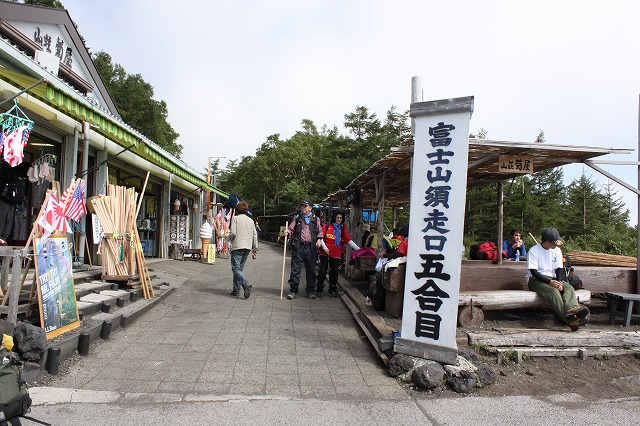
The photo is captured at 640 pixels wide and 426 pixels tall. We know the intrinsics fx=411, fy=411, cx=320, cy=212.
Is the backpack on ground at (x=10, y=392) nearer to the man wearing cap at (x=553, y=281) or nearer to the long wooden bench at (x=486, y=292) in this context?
the long wooden bench at (x=486, y=292)

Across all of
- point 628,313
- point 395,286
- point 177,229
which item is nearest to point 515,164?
point 395,286

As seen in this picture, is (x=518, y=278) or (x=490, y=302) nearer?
(x=490, y=302)

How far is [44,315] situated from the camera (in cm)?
432

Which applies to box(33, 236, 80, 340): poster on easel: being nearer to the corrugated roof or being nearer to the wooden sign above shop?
the corrugated roof

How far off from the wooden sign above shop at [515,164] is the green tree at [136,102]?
94.1 ft

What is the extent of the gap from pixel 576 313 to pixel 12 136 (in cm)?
752

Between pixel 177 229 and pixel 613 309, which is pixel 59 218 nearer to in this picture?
pixel 613 309

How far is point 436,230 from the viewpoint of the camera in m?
4.52

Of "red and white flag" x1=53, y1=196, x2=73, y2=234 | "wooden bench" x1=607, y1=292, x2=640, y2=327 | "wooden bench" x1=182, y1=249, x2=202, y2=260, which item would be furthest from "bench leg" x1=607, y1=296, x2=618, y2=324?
"wooden bench" x1=182, y1=249, x2=202, y2=260

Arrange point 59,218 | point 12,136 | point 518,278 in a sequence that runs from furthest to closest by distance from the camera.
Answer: point 518,278 < point 12,136 < point 59,218

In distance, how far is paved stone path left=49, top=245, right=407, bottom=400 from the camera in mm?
4066

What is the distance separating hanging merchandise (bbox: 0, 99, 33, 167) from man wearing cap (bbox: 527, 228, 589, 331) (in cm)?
702

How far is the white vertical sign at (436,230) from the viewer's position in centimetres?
441

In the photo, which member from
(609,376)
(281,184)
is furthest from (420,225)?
(281,184)
